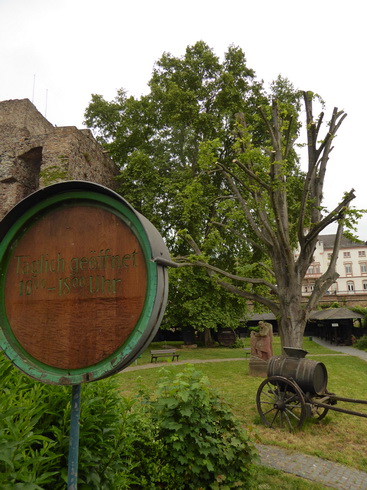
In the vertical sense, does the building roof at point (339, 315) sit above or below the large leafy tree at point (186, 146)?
below

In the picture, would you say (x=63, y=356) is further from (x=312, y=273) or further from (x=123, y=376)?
(x=312, y=273)

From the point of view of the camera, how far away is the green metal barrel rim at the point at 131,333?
1.89 meters

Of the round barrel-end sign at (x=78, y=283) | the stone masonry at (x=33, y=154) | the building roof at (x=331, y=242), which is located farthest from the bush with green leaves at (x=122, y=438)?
the building roof at (x=331, y=242)

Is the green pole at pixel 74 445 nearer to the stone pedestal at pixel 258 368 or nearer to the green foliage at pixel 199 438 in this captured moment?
the green foliage at pixel 199 438

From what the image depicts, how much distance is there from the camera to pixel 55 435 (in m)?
2.52

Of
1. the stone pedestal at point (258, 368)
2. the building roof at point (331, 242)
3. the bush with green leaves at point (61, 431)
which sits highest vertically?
the building roof at point (331, 242)

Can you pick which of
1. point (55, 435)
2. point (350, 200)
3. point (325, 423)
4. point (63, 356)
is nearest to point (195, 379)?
point (55, 435)

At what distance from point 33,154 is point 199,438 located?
16036 millimetres

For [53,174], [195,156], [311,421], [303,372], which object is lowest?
[311,421]

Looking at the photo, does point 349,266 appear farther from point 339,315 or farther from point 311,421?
point 311,421

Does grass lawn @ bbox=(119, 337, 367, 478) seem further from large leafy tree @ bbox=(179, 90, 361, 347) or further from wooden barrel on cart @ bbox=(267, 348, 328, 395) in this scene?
large leafy tree @ bbox=(179, 90, 361, 347)

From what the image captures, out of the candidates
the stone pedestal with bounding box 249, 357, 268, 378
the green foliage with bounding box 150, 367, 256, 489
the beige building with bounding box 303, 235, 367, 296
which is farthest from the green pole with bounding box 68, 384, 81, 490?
the beige building with bounding box 303, 235, 367, 296

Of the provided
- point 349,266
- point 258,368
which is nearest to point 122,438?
point 258,368

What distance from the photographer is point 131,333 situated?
1.91m
